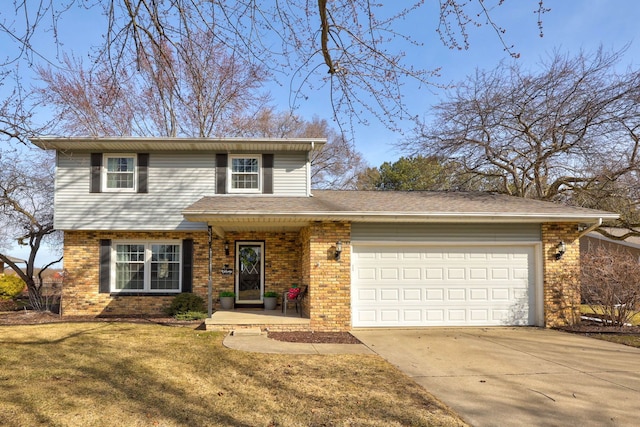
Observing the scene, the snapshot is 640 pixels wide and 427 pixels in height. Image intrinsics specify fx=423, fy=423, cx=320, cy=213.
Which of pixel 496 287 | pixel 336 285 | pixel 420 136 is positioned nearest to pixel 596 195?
pixel 420 136

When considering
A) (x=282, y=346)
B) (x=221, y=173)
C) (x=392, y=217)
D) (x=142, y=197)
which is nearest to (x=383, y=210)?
(x=392, y=217)

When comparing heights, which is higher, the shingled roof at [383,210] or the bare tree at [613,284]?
the shingled roof at [383,210]

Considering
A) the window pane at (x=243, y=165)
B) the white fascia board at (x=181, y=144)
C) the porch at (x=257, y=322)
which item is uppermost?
the white fascia board at (x=181, y=144)

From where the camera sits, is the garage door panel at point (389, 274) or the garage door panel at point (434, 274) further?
the garage door panel at point (434, 274)

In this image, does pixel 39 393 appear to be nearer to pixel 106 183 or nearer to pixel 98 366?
pixel 98 366

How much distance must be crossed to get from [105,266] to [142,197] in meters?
2.28

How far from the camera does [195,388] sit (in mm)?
5398

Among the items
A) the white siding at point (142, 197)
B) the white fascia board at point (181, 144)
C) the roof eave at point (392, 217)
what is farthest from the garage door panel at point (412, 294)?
the white siding at point (142, 197)

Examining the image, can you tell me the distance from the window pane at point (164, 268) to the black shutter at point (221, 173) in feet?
7.11

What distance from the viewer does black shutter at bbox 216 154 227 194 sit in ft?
40.8

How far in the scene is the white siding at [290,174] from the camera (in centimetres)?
1242

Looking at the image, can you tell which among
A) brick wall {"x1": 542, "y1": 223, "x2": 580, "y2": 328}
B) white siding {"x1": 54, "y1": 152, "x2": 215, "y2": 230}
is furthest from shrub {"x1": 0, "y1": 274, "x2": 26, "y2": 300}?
brick wall {"x1": 542, "y1": 223, "x2": 580, "y2": 328}

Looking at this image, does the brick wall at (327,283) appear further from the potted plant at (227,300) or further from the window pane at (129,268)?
the window pane at (129,268)

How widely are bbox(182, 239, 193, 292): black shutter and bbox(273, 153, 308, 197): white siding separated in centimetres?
300
